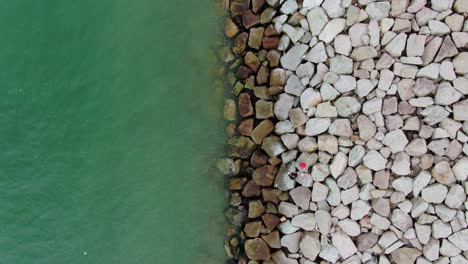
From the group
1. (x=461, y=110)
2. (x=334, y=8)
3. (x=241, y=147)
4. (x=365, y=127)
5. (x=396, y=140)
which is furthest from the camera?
(x=241, y=147)

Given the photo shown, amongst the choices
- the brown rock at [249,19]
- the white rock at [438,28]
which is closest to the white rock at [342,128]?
the white rock at [438,28]

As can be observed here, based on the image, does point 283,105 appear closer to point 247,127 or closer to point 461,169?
point 247,127

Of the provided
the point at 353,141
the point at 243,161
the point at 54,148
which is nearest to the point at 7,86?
the point at 54,148

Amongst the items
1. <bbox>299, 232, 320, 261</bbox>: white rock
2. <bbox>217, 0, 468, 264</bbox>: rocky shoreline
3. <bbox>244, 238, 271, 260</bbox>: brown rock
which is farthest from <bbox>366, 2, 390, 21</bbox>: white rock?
<bbox>244, 238, 271, 260</bbox>: brown rock

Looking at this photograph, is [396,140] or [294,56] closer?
[396,140]

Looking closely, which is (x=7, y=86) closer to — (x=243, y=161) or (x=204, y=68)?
(x=204, y=68)

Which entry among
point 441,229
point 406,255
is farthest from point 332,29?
point 406,255
